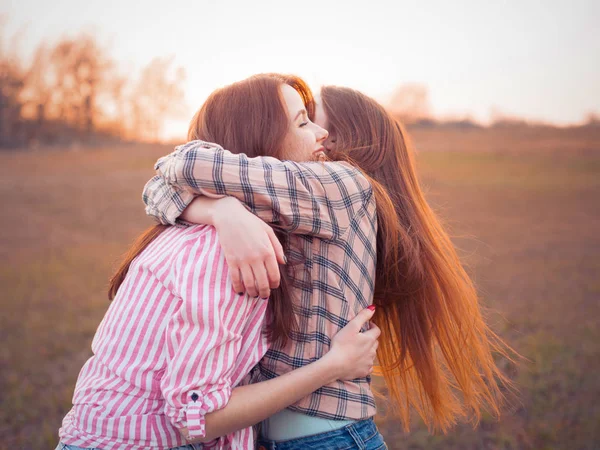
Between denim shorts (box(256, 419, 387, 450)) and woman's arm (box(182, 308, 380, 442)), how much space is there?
5.8 inches

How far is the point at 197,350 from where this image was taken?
3.88 ft

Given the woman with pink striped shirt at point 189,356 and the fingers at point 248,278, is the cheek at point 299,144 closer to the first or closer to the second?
the woman with pink striped shirt at point 189,356

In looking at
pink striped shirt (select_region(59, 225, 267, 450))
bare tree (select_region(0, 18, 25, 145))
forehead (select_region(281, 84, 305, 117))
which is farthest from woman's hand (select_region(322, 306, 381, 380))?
bare tree (select_region(0, 18, 25, 145))

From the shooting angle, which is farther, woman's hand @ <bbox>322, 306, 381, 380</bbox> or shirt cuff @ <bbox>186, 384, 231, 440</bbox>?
woman's hand @ <bbox>322, 306, 381, 380</bbox>

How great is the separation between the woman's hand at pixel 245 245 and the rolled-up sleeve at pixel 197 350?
6 cm

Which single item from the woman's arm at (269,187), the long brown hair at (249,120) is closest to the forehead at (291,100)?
the long brown hair at (249,120)

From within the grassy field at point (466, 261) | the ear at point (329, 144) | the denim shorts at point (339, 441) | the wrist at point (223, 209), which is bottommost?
the grassy field at point (466, 261)

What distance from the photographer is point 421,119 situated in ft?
46.5

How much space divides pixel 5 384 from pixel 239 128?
3.64 m

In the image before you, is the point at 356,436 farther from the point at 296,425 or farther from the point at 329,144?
the point at 329,144

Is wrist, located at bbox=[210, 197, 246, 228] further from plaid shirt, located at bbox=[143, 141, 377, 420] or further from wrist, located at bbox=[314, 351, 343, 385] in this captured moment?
wrist, located at bbox=[314, 351, 343, 385]

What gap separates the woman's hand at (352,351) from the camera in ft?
4.86

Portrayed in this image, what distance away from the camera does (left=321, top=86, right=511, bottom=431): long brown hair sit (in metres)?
1.85

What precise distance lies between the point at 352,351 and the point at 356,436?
0.25 meters
